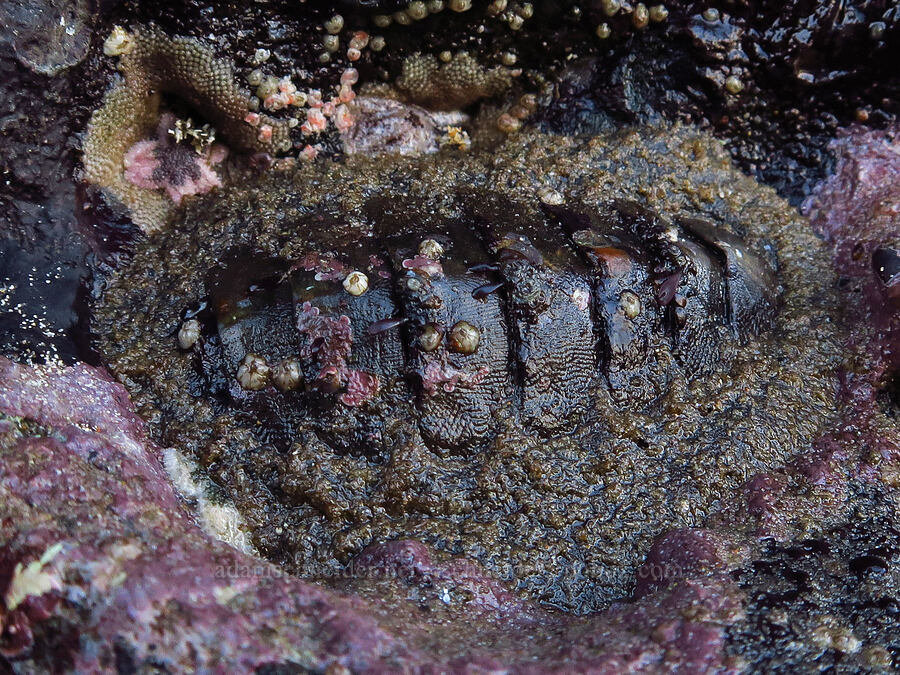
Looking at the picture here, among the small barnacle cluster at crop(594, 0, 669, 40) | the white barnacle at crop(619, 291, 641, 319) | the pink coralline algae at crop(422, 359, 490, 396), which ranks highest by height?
the small barnacle cluster at crop(594, 0, 669, 40)

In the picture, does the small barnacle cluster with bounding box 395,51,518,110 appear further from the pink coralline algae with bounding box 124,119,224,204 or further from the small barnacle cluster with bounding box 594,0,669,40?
the pink coralline algae with bounding box 124,119,224,204

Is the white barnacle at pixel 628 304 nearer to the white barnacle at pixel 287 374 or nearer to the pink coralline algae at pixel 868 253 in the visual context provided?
the pink coralline algae at pixel 868 253

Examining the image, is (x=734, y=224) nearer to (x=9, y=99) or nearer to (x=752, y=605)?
(x=752, y=605)

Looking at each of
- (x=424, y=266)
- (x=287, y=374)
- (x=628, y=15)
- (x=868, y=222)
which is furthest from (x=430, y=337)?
(x=868, y=222)

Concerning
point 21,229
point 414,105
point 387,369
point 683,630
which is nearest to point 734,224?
point 414,105

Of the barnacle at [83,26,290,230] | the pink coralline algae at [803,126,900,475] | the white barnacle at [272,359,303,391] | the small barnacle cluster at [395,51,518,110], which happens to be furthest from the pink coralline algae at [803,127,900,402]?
the barnacle at [83,26,290,230]

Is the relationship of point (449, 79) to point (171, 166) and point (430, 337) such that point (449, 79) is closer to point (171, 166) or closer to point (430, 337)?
point (171, 166)

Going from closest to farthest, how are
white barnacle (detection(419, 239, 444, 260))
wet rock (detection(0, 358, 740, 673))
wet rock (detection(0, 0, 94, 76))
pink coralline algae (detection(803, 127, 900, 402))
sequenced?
1. wet rock (detection(0, 358, 740, 673))
2. wet rock (detection(0, 0, 94, 76))
3. white barnacle (detection(419, 239, 444, 260))
4. pink coralline algae (detection(803, 127, 900, 402))
